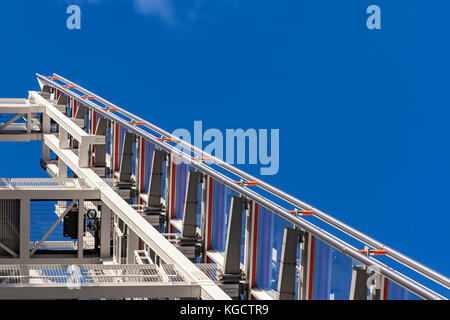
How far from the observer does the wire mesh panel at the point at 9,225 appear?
12.0 metres

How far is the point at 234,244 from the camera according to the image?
9.16 meters

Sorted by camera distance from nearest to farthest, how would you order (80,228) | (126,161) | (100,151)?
(80,228) < (126,161) < (100,151)

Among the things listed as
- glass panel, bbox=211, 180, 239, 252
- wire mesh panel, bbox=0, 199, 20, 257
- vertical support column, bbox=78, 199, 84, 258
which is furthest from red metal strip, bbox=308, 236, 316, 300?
wire mesh panel, bbox=0, 199, 20, 257

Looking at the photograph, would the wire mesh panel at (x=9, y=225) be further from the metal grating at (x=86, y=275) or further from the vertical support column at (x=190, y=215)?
the metal grating at (x=86, y=275)

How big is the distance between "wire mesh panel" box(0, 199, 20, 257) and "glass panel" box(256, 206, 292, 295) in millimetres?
4687

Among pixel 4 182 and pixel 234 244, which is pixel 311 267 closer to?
pixel 234 244

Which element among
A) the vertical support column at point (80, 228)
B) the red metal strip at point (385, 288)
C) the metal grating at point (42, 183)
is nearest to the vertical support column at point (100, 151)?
the metal grating at point (42, 183)

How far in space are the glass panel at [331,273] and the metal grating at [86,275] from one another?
1354 mm

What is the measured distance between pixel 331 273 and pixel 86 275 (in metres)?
2.38

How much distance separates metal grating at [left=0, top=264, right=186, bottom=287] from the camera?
25.1 feet

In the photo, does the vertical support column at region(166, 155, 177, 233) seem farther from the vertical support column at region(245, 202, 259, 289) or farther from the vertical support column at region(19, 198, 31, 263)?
the vertical support column at region(245, 202, 259, 289)

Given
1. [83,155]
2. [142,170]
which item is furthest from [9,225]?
[83,155]
